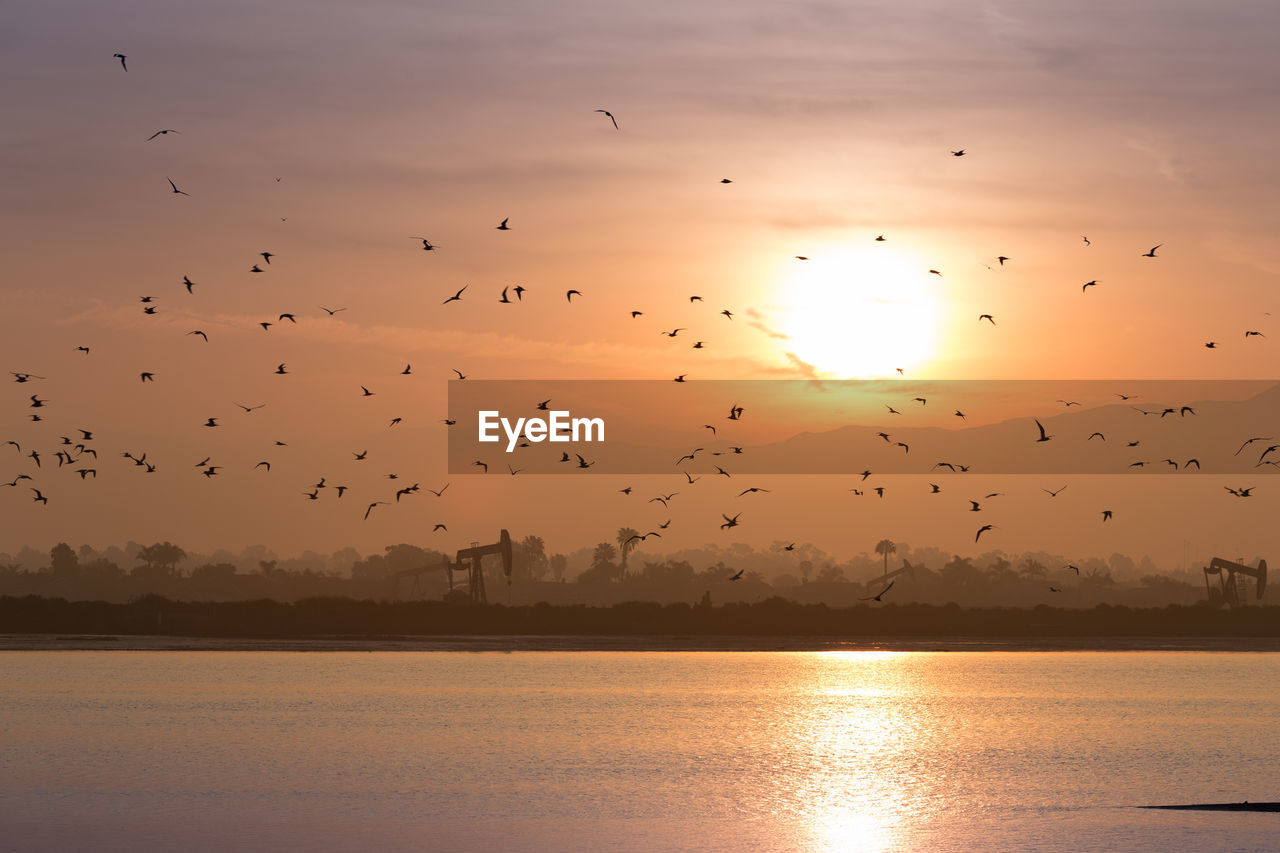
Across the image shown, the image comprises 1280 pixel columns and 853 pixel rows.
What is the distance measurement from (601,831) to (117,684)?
68.7 m

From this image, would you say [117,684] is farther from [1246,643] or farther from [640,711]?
[1246,643]

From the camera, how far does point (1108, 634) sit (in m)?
187

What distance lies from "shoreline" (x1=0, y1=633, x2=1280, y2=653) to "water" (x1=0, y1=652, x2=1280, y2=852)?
39965 mm

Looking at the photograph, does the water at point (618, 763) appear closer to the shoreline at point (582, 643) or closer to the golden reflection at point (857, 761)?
the golden reflection at point (857, 761)

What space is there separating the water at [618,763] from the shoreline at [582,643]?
131 feet

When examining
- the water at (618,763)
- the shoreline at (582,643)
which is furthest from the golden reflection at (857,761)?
the shoreline at (582,643)

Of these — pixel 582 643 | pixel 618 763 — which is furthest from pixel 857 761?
pixel 582 643

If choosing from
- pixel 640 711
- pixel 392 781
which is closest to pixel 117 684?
pixel 640 711

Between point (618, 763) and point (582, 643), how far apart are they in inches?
4531

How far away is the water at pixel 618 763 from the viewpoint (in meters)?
38.6

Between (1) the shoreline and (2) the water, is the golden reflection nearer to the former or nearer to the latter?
(2) the water

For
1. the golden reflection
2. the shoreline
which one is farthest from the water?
the shoreline

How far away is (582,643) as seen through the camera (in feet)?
559

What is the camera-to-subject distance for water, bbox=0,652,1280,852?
38.6 metres
